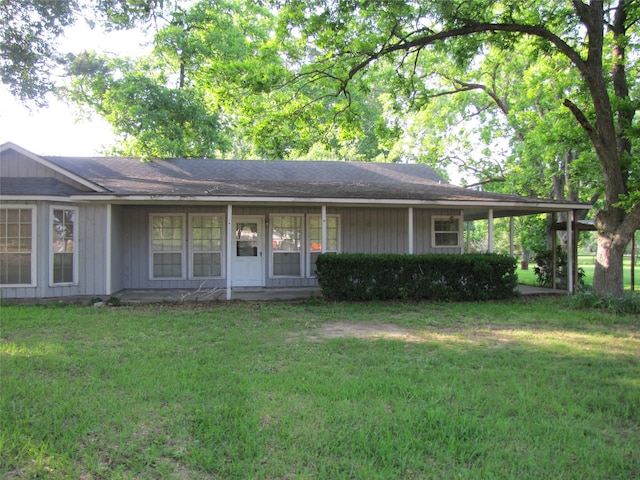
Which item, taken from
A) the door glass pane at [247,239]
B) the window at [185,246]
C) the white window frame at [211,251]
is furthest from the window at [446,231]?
the window at [185,246]

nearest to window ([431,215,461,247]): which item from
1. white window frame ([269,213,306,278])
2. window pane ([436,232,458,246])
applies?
window pane ([436,232,458,246])

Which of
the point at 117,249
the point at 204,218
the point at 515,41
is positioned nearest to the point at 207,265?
the point at 204,218

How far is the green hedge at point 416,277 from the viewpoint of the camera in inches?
392

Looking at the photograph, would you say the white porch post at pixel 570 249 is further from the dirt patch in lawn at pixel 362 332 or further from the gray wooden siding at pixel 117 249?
the gray wooden siding at pixel 117 249

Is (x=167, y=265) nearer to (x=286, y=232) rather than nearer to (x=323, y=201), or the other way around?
(x=286, y=232)

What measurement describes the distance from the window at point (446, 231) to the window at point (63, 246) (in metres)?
9.56

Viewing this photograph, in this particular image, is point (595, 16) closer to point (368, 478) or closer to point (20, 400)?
point (368, 478)

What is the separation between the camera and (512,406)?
12.6 feet

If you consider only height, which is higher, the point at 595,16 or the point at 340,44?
the point at 595,16

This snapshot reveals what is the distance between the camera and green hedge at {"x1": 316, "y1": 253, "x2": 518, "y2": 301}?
9.97 metres

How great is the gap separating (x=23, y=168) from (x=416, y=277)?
31.9 feet

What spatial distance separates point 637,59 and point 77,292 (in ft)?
53.2

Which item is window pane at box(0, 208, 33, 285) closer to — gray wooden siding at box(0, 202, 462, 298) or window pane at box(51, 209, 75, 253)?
gray wooden siding at box(0, 202, 462, 298)

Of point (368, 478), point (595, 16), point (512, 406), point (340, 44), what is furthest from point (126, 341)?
point (595, 16)
